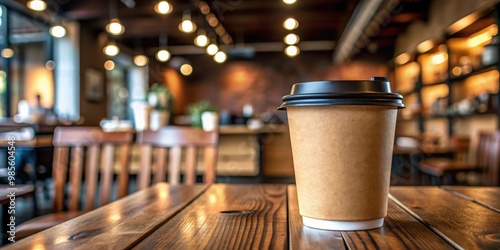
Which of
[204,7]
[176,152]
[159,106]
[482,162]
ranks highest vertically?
[204,7]

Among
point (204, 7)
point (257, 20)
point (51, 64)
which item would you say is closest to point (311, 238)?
point (204, 7)

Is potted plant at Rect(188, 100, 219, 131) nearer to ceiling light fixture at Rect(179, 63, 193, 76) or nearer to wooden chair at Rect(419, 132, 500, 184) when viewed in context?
wooden chair at Rect(419, 132, 500, 184)

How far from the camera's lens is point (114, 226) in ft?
2.43

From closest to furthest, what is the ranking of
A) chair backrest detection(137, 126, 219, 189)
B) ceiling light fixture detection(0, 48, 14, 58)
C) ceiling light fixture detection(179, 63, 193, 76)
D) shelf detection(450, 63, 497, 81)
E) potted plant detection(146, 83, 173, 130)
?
chair backrest detection(137, 126, 219, 189) → potted plant detection(146, 83, 173, 130) → shelf detection(450, 63, 497, 81) → ceiling light fixture detection(0, 48, 14, 58) → ceiling light fixture detection(179, 63, 193, 76)

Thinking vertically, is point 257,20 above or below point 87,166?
above

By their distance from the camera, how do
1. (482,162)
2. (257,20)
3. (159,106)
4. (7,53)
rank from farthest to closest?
(257,20), (7,53), (159,106), (482,162)

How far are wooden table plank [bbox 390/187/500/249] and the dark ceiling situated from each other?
16.0 ft

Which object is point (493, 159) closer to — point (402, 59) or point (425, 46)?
point (425, 46)

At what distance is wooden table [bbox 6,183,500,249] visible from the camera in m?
0.62

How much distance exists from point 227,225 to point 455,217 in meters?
0.44

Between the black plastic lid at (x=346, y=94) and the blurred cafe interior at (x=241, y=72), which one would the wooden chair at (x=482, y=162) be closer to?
the blurred cafe interior at (x=241, y=72)

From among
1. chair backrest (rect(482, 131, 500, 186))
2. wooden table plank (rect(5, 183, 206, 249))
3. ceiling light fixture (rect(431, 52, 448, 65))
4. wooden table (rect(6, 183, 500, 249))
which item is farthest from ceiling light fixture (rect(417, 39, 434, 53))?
wooden table plank (rect(5, 183, 206, 249))

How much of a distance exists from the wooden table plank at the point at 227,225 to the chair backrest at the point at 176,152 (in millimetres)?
497

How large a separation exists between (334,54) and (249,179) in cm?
631
